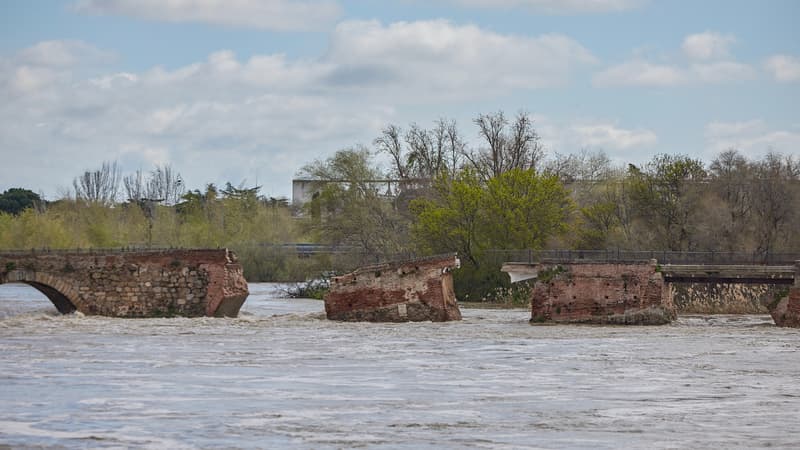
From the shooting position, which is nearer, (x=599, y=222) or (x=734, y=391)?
(x=734, y=391)

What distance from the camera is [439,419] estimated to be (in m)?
20.3

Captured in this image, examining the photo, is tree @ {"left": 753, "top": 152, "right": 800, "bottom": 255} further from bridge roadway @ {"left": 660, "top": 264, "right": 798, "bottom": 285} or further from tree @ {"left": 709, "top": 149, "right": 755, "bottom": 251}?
bridge roadway @ {"left": 660, "top": 264, "right": 798, "bottom": 285}

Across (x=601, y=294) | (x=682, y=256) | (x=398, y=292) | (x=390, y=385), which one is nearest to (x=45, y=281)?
(x=398, y=292)

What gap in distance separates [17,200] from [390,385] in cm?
11140

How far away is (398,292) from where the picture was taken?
134ft

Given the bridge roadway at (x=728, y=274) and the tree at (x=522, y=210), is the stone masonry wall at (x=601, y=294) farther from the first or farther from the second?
the tree at (x=522, y=210)

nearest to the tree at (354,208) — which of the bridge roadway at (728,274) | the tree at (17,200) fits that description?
the bridge roadway at (728,274)

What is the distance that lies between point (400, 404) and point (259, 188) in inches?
4194

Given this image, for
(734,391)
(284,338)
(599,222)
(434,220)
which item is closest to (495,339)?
(284,338)

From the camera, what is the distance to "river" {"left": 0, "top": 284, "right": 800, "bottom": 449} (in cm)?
1873

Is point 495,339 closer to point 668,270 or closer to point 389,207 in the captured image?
point 668,270

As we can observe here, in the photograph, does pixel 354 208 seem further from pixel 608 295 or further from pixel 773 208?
pixel 608 295

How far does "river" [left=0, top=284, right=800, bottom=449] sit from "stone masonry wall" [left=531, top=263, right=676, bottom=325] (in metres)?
1.49

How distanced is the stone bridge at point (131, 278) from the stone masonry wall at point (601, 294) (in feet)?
33.8
